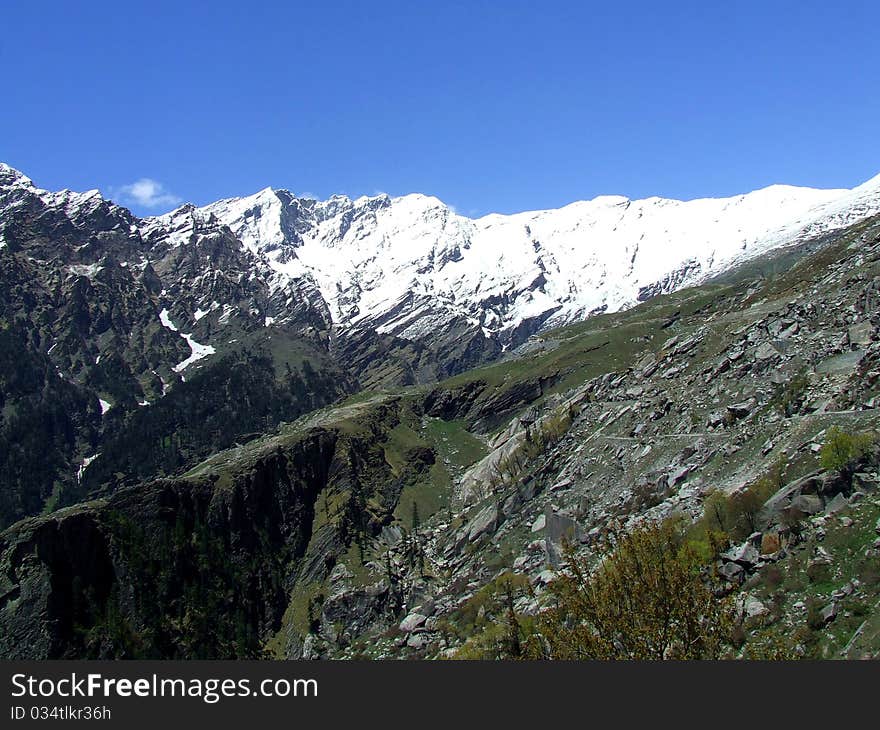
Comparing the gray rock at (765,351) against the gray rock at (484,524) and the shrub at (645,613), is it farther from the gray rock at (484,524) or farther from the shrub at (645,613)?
the shrub at (645,613)

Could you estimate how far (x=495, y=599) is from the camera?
66.9 meters

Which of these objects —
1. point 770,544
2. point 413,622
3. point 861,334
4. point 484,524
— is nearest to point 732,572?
point 770,544

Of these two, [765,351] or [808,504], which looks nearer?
[808,504]

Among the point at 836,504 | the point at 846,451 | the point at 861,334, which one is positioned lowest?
the point at 836,504

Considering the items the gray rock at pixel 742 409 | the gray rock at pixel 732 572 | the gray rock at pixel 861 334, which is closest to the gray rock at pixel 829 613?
the gray rock at pixel 732 572

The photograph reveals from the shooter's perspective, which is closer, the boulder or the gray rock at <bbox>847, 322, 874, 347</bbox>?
the boulder

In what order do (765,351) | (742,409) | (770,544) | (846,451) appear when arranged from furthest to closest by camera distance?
1. (765,351)
2. (742,409)
3. (846,451)
4. (770,544)

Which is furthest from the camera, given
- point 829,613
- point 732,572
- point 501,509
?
point 501,509

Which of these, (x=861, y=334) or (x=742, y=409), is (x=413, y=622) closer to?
(x=742, y=409)

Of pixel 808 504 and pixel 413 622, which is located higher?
pixel 808 504

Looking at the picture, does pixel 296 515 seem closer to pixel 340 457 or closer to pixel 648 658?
pixel 340 457

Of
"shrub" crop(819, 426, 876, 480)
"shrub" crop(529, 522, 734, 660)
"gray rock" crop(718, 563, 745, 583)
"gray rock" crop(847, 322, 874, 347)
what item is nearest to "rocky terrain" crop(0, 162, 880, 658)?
"gray rock" crop(718, 563, 745, 583)

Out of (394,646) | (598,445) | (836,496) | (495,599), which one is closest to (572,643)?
(836,496)

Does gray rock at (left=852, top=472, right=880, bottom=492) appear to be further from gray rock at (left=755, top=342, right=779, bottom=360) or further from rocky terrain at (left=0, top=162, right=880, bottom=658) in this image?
gray rock at (left=755, top=342, right=779, bottom=360)
